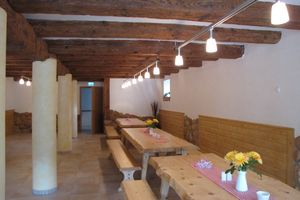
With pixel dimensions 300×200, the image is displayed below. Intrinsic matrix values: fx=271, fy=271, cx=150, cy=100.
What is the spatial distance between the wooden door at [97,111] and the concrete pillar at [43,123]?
7247mm

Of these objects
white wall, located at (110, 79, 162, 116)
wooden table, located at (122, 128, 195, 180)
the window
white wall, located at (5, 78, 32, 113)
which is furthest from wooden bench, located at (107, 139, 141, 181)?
white wall, located at (5, 78, 32, 113)

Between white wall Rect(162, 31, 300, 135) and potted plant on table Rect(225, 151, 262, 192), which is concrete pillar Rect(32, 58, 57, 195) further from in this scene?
white wall Rect(162, 31, 300, 135)

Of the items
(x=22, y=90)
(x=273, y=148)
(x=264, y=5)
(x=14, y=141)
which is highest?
(x=264, y=5)

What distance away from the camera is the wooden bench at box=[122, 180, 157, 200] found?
2885 mm

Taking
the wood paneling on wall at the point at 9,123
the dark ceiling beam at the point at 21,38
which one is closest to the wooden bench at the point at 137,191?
the dark ceiling beam at the point at 21,38

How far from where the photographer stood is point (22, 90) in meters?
11.5

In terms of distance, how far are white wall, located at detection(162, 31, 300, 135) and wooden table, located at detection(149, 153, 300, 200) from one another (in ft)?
6.11

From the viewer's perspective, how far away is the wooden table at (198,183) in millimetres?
2025

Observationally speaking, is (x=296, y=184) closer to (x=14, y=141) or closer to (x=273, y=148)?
(x=273, y=148)

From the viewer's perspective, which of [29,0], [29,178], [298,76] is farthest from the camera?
[29,178]

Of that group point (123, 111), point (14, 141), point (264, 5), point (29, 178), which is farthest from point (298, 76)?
point (14, 141)

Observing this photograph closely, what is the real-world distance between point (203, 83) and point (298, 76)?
3322 millimetres

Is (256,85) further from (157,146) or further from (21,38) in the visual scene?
(21,38)

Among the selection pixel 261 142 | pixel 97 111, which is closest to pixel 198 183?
pixel 261 142
